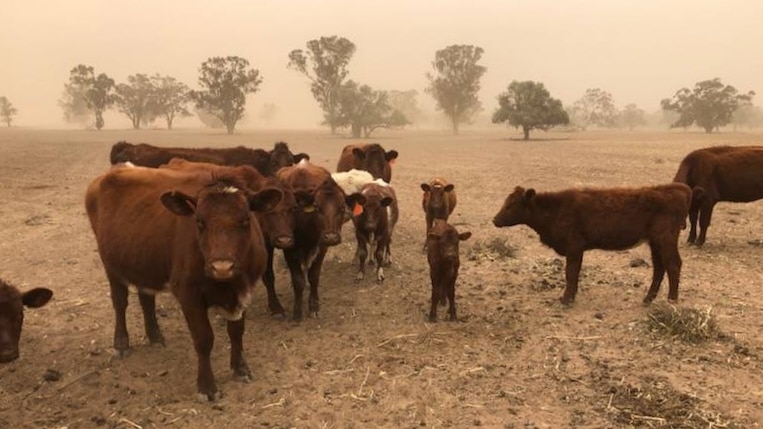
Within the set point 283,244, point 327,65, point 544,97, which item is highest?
point 327,65

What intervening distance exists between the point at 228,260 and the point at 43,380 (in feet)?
8.79

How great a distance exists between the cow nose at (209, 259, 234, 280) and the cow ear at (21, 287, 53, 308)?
2027 mm

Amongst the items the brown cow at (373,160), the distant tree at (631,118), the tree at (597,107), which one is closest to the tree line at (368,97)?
the brown cow at (373,160)

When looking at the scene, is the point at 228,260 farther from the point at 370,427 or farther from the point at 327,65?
the point at 327,65

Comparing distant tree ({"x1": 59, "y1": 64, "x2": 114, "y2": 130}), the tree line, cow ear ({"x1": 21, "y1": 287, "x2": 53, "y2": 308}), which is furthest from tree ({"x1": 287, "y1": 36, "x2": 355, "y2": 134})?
cow ear ({"x1": 21, "y1": 287, "x2": 53, "y2": 308})

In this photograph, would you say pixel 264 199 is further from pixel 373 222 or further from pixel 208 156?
pixel 208 156

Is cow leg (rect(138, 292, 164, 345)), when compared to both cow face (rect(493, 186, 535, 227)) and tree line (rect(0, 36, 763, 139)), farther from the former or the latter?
tree line (rect(0, 36, 763, 139))

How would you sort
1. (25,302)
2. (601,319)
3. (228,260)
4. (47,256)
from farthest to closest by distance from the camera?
1. (47,256)
2. (601,319)
3. (25,302)
4. (228,260)

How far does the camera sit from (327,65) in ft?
268

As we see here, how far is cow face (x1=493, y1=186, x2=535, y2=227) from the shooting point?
7191 millimetres

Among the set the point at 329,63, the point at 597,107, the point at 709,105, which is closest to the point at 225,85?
the point at 329,63

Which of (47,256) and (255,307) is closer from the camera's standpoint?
(255,307)

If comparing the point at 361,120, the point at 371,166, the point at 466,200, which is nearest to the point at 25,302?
the point at 371,166

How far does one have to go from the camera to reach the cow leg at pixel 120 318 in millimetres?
5719
